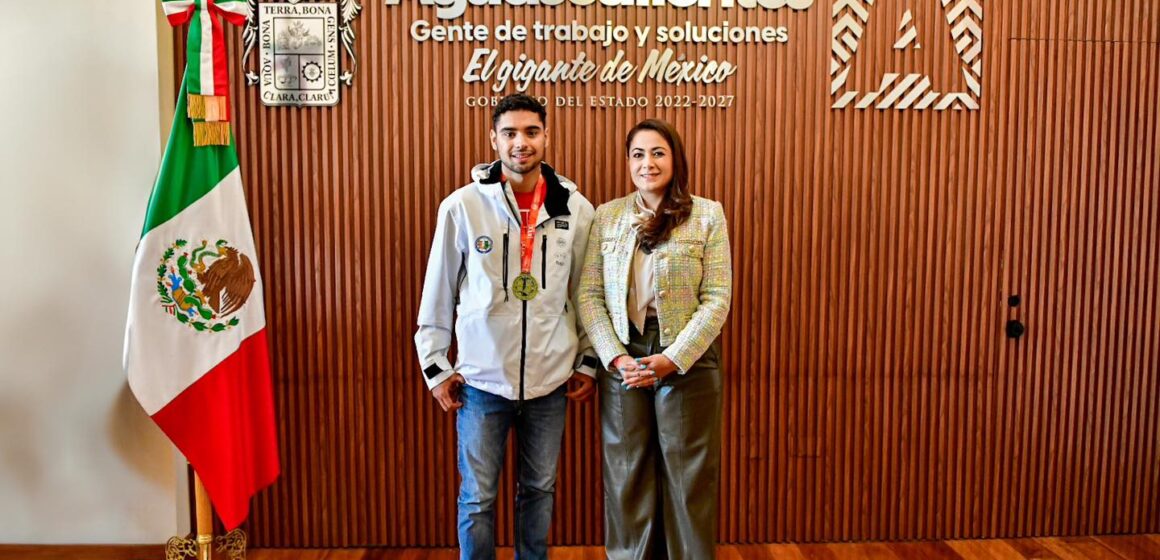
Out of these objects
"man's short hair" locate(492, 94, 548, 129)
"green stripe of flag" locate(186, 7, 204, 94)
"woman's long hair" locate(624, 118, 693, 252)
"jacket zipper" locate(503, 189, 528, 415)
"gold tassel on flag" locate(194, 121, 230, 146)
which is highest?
"green stripe of flag" locate(186, 7, 204, 94)

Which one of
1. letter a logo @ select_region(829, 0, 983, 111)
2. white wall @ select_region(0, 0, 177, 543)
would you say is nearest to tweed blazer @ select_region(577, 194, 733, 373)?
letter a logo @ select_region(829, 0, 983, 111)

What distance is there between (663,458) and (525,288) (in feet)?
2.39

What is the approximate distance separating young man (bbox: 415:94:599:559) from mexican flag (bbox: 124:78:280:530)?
0.69 m

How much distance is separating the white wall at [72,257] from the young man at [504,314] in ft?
4.28

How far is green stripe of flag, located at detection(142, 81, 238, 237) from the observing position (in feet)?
8.11

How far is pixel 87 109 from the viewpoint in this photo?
2840 millimetres

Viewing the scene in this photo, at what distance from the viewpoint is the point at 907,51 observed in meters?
3.04

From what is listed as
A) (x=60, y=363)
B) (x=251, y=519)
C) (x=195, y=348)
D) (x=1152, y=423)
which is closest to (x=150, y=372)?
(x=195, y=348)

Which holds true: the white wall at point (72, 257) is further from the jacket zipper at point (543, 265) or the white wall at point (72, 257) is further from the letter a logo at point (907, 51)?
the letter a logo at point (907, 51)

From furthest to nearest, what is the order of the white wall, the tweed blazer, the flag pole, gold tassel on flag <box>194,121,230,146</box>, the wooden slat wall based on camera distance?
1. the wooden slat wall
2. the white wall
3. the flag pole
4. gold tassel on flag <box>194,121,230,146</box>
5. the tweed blazer

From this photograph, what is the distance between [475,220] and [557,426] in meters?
0.76

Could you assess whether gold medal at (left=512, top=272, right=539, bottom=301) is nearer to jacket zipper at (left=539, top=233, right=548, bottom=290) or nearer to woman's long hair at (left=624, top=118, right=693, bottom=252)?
jacket zipper at (left=539, top=233, right=548, bottom=290)

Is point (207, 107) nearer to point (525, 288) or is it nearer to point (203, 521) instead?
point (525, 288)

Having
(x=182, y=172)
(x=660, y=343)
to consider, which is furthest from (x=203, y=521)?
(x=660, y=343)
